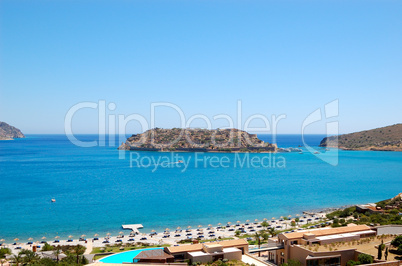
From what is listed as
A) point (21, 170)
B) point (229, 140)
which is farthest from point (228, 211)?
point (229, 140)

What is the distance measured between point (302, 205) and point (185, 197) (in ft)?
49.2

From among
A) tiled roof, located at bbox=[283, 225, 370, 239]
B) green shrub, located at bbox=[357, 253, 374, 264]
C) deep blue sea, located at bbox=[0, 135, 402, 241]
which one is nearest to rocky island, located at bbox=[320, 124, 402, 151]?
deep blue sea, located at bbox=[0, 135, 402, 241]

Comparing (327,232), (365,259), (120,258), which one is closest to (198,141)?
(120,258)

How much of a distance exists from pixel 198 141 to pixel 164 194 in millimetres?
77095

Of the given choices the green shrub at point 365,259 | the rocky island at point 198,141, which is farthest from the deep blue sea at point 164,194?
the rocky island at point 198,141

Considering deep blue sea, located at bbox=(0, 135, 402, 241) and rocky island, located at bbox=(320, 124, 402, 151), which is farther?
rocky island, located at bbox=(320, 124, 402, 151)

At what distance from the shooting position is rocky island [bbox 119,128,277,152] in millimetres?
121725

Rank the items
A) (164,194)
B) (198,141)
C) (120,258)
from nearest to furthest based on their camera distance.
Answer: (120,258)
(164,194)
(198,141)

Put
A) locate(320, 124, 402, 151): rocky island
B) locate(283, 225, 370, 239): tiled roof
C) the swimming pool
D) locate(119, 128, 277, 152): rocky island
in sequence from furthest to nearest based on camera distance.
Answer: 1. locate(320, 124, 402, 151): rocky island
2. locate(119, 128, 277, 152): rocky island
3. the swimming pool
4. locate(283, 225, 370, 239): tiled roof

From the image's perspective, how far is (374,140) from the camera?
134875 mm

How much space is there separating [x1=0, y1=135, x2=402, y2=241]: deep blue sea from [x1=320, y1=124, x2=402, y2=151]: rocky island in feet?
177

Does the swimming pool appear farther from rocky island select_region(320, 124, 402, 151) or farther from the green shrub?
rocky island select_region(320, 124, 402, 151)

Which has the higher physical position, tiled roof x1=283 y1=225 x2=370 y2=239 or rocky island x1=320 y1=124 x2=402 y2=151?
rocky island x1=320 y1=124 x2=402 y2=151

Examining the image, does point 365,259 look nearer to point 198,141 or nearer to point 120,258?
point 120,258
